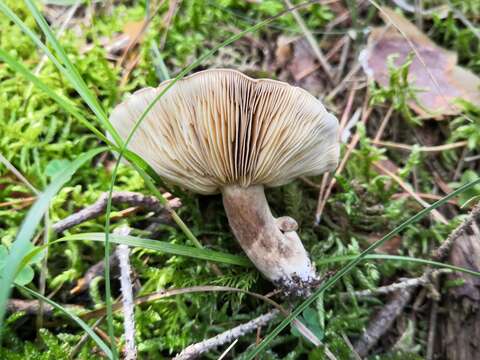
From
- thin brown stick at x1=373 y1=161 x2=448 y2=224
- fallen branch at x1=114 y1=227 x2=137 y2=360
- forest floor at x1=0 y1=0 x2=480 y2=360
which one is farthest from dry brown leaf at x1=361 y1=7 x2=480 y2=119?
fallen branch at x1=114 y1=227 x2=137 y2=360

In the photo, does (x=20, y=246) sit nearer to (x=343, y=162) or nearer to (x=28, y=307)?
(x=28, y=307)

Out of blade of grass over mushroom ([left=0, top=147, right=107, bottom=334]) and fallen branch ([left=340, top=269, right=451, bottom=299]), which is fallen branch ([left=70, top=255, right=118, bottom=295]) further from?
→ fallen branch ([left=340, top=269, right=451, bottom=299])

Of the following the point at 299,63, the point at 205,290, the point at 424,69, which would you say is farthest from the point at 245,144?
the point at 424,69

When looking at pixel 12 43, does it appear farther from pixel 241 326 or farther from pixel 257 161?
pixel 241 326

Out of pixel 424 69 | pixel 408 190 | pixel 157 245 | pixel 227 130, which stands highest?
pixel 227 130

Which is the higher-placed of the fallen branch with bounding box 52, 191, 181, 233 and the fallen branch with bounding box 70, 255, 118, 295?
the fallen branch with bounding box 52, 191, 181, 233

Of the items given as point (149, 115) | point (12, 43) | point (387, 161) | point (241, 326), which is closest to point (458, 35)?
point (387, 161)
